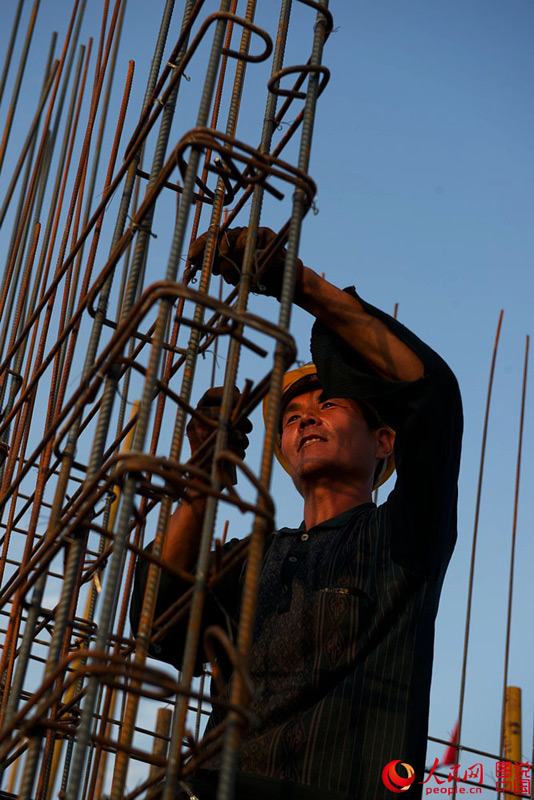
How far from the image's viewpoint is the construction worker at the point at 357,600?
9.95ft

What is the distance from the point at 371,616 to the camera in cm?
330

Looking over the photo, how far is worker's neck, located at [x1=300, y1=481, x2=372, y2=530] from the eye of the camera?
13.0ft

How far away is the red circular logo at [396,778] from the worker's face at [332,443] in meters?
1.20

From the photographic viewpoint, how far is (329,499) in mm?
3967

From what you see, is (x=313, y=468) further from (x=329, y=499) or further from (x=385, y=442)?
(x=385, y=442)

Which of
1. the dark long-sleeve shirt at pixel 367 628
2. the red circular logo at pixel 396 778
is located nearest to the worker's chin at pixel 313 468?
the dark long-sleeve shirt at pixel 367 628

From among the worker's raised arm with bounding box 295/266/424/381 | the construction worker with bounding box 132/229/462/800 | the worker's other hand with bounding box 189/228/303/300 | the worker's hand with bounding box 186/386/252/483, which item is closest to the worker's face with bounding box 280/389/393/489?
the construction worker with bounding box 132/229/462/800

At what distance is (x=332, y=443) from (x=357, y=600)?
80 cm

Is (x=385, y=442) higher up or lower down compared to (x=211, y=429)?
higher up

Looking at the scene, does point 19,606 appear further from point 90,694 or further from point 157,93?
point 157,93

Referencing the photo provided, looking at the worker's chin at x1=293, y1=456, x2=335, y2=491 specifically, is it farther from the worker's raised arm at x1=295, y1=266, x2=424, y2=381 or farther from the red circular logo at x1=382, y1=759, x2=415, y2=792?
the red circular logo at x1=382, y1=759, x2=415, y2=792

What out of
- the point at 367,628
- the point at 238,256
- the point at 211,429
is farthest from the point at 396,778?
the point at 238,256

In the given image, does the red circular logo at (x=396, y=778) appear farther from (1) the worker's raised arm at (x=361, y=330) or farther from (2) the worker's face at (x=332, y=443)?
(2) the worker's face at (x=332, y=443)

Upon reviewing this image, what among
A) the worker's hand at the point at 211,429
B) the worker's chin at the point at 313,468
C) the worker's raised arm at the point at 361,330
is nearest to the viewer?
the worker's raised arm at the point at 361,330
